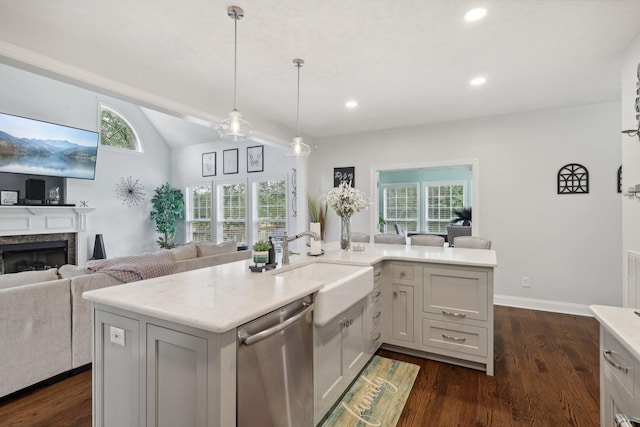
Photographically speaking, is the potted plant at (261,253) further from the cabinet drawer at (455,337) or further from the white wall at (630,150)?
the white wall at (630,150)

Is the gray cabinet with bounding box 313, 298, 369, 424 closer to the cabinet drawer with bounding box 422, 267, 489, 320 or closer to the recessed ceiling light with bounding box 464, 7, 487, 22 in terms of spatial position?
the cabinet drawer with bounding box 422, 267, 489, 320

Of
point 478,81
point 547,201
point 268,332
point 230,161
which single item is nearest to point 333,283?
point 268,332

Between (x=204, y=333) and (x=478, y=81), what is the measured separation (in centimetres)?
356

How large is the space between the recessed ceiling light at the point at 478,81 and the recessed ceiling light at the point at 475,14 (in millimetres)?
1133

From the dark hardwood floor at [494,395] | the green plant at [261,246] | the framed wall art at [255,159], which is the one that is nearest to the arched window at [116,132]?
the framed wall art at [255,159]

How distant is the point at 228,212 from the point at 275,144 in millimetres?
3078

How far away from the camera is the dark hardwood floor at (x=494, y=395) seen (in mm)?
1996

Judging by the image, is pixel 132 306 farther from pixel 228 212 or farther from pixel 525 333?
pixel 228 212

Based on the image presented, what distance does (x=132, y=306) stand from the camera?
133 centimetres

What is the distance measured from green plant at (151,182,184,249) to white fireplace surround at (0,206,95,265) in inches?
60.6

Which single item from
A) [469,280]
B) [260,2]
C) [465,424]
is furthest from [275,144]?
[465,424]

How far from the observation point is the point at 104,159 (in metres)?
6.48

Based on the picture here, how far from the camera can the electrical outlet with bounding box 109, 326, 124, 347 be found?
1.43m

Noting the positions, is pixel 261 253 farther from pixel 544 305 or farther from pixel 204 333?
pixel 544 305
